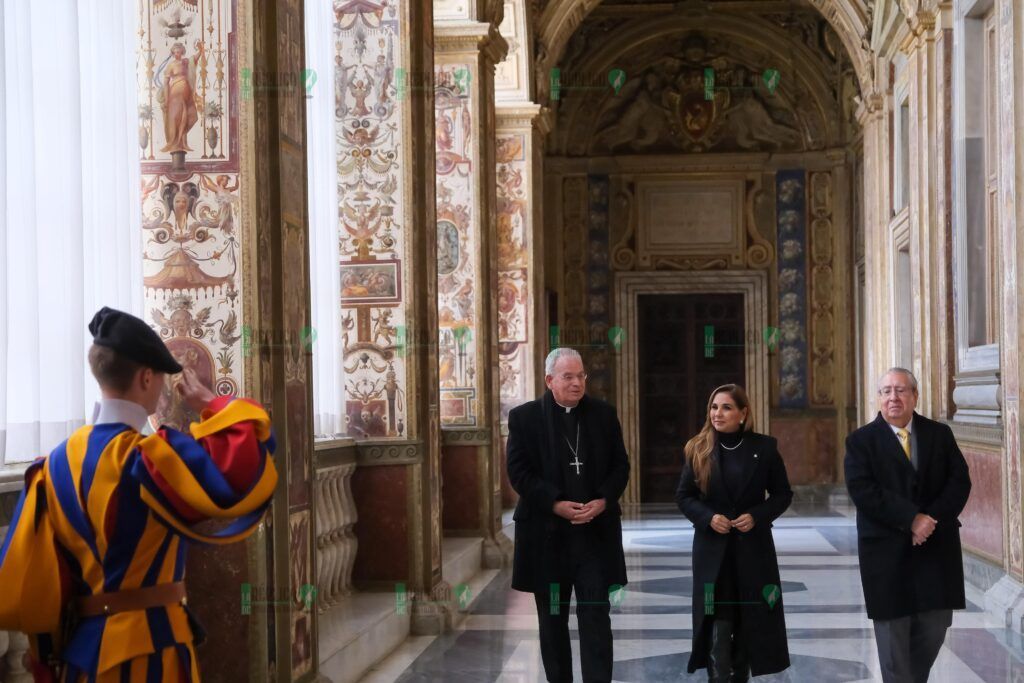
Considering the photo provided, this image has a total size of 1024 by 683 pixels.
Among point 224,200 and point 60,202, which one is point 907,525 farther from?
point 60,202

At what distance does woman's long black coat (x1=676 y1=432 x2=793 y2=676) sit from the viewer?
5242 millimetres

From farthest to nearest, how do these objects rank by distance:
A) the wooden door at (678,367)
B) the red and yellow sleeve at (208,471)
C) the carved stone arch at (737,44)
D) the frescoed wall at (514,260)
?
the wooden door at (678,367)
the carved stone arch at (737,44)
the frescoed wall at (514,260)
the red and yellow sleeve at (208,471)


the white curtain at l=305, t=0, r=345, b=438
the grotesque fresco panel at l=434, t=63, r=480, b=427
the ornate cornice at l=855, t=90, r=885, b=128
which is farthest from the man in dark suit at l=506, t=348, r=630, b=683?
the ornate cornice at l=855, t=90, r=885, b=128

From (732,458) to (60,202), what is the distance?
2794 millimetres

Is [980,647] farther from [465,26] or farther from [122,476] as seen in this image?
[465,26]

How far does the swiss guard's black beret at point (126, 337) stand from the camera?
8.96 feet

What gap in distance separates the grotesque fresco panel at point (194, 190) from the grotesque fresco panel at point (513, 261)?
30.7 ft

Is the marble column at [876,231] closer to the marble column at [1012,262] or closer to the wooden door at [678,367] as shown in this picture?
the wooden door at [678,367]

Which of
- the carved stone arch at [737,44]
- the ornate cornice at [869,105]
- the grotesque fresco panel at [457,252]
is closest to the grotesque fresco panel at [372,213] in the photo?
the grotesque fresco panel at [457,252]

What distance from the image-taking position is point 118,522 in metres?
2.70

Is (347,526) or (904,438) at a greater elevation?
(904,438)

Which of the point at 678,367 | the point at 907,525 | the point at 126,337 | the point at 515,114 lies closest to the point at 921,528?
the point at 907,525

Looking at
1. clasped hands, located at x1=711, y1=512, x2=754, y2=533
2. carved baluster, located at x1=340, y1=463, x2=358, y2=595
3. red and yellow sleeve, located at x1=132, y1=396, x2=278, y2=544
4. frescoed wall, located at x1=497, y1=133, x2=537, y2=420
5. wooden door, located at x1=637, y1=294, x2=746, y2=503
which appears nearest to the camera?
red and yellow sleeve, located at x1=132, y1=396, x2=278, y2=544

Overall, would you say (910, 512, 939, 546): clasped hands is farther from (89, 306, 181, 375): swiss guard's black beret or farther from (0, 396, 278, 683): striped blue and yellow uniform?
(89, 306, 181, 375): swiss guard's black beret
